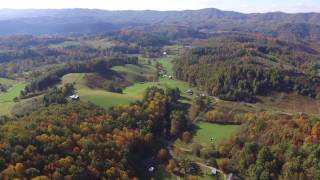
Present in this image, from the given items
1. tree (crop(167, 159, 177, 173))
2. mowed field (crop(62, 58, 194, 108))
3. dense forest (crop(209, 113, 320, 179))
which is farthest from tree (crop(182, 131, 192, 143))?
mowed field (crop(62, 58, 194, 108))

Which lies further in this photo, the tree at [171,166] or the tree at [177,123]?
the tree at [177,123]

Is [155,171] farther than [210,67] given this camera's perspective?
No

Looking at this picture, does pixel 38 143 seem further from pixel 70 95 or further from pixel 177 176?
pixel 70 95

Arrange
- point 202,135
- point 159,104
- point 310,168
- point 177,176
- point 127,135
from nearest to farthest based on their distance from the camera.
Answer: point 310,168 → point 177,176 → point 127,135 → point 202,135 → point 159,104

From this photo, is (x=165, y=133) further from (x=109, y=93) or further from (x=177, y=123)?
(x=109, y=93)

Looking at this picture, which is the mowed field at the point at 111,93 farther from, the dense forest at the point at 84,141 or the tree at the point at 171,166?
the tree at the point at 171,166

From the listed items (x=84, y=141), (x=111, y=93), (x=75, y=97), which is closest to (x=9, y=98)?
(x=75, y=97)

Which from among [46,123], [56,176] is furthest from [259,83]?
[56,176]

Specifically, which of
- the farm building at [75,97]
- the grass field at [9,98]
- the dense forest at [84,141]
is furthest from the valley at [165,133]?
the grass field at [9,98]
